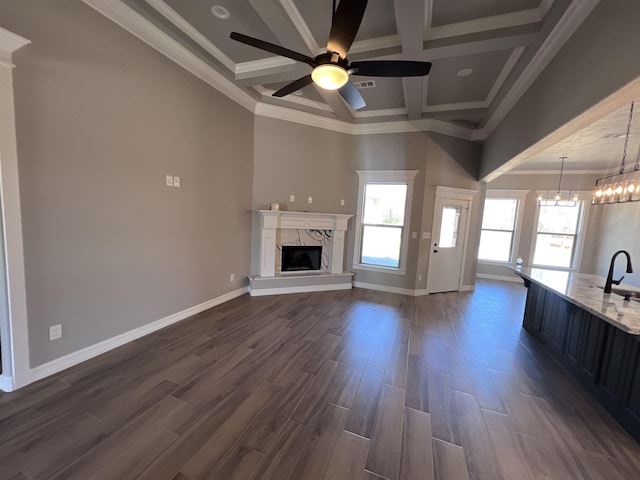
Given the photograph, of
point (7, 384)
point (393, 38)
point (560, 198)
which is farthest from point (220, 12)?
point (560, 198)

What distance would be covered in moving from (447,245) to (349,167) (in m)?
2.60

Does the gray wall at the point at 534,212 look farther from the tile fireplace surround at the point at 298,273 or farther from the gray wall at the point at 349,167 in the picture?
the tile fireplace surround at the point at 298,273

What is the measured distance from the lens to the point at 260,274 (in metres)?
4.80

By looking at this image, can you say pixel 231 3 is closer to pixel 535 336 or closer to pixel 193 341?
pixel 193 341

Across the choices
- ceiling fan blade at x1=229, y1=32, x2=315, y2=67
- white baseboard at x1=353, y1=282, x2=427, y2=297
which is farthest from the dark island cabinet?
ceiling fan blade at x1=229, y1=32, x2=315, y2=67

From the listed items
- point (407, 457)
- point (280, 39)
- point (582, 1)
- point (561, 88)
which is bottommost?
point (407, 457)

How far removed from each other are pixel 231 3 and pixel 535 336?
522 cm

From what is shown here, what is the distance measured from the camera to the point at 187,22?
2826mm

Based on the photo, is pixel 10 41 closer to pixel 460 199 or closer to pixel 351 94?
pixel 351 94

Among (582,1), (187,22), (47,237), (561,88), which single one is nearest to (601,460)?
(561,88)

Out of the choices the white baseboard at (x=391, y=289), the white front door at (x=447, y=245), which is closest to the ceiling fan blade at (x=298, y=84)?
the white front door at (x=447, y=245)

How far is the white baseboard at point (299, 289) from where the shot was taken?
4.73m

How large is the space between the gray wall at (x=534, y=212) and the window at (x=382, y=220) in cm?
339

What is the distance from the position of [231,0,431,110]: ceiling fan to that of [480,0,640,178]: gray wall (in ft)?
3.68
